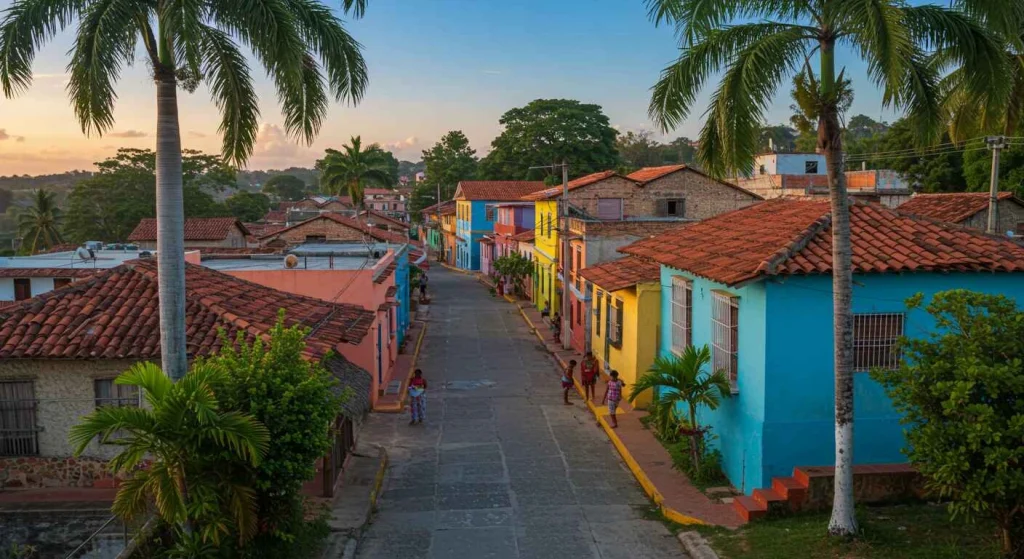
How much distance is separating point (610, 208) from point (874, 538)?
1097 inches

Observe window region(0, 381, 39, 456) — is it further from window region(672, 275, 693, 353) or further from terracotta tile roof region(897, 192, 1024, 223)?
terracotta tile roof region(897, 192, 1024, 223)

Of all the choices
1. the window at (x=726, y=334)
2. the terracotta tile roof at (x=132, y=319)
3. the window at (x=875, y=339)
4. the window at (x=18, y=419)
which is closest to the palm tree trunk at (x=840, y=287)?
the window at (x=875, y=339)

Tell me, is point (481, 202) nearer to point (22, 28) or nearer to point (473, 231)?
point (473, 231)

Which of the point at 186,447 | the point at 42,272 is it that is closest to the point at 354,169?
the point at 42,272

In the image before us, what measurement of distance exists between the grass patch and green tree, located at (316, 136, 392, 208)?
128 ft

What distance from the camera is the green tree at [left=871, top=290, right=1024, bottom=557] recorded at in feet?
27.5

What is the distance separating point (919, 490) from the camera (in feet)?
38.8

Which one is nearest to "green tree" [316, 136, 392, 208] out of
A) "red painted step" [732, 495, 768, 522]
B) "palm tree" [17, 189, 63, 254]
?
"palm tree" [17, 189, 63, 254]

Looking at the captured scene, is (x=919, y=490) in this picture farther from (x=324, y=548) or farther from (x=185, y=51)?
(x=185, y=51)

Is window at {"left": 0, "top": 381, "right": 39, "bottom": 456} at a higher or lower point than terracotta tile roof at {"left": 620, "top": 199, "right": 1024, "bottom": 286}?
lower

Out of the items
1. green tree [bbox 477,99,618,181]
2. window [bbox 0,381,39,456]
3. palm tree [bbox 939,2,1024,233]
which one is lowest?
window [bbox 0,381,39,456]

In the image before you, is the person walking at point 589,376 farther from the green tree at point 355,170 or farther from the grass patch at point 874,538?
the green tree at point 355,170

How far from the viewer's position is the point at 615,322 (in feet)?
76.3

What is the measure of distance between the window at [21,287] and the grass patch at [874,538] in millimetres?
23367
